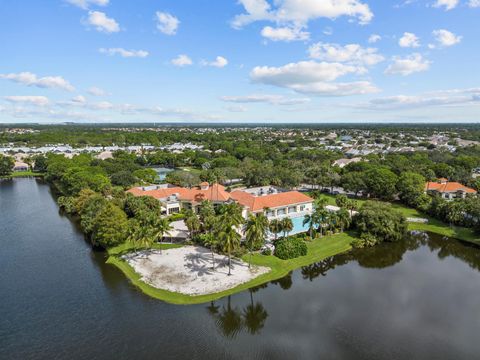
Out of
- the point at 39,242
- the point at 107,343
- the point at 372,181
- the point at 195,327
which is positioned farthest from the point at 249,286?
the point at 372,181

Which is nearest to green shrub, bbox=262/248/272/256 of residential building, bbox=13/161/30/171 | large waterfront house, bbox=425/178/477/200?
large waterfront house, bbox=425/178/477/200

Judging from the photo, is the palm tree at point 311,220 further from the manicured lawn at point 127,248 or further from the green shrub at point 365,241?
the manicured lawn at point 127,248

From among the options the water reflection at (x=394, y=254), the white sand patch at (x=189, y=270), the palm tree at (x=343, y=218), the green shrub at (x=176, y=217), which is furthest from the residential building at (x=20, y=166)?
the water reflection at (x=394, y=254)

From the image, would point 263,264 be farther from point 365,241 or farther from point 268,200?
point 365,241

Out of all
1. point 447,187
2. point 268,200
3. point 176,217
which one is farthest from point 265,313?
point 447,187

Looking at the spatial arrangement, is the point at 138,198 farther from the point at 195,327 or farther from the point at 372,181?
the point at 372,181

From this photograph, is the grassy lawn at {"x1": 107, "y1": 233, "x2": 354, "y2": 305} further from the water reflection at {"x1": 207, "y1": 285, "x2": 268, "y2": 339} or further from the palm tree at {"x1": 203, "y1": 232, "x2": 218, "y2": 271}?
the palm tree at {"x1": 203, "y1": 232, "x2": 218, "y2": 271}
